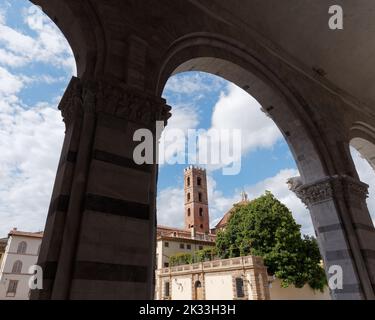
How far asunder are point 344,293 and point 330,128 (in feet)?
12.4

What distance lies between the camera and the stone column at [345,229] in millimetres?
5154

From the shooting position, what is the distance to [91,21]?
389 cm

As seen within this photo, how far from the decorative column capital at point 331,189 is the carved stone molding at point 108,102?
4287mm

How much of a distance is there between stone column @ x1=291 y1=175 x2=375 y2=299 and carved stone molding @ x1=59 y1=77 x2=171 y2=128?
14.4 feet

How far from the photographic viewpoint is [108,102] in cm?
347

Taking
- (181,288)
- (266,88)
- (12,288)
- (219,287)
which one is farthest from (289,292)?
(12,288)

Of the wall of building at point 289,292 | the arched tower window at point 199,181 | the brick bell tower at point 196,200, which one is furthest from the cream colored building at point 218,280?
the arched tower window at point 199,181

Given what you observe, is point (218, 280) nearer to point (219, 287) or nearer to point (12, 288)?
point (219, 287)

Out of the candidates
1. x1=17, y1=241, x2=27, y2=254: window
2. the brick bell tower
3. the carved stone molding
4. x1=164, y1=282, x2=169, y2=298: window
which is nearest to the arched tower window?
the brick bell tower

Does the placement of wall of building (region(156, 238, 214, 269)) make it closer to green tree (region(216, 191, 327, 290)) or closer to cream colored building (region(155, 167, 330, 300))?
cream colored building (region(155, 167, 330, 300))

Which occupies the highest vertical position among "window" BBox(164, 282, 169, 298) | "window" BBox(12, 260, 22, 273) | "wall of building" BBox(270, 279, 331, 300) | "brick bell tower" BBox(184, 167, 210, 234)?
"brick bell tower" BBox(184, 167, 210, 234)

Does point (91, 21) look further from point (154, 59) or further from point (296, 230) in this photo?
point (296, 230)

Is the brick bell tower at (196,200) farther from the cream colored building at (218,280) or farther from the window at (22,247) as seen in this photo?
the window at (22,247)

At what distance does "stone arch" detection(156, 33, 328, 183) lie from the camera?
217 inches
